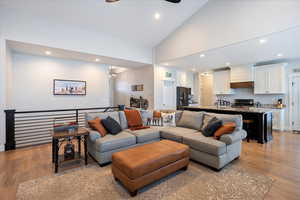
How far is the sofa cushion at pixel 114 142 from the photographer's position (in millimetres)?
2680

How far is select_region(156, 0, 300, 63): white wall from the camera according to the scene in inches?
123

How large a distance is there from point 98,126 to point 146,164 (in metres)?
1.58

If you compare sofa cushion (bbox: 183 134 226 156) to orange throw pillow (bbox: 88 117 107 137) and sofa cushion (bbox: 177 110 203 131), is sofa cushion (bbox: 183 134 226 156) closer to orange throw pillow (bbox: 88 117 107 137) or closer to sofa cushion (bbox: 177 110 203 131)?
sofa cushion (bbox: 177 110 203 131)

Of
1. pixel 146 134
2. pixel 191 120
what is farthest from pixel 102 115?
pixel 191 120

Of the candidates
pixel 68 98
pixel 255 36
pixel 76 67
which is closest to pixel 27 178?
pixel 68 98

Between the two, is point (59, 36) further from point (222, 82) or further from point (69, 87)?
point (222, 82)

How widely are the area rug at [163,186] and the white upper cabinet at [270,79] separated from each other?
4626 millimetres

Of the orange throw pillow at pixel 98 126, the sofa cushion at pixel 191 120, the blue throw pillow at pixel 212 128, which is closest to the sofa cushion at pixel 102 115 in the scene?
the orange throw pillow at pixel 98 126

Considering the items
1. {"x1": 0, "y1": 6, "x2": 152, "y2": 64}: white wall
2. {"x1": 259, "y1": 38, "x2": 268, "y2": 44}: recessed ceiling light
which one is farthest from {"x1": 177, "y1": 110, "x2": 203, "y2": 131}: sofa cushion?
{"x1": 0, "y1": 6, "x2": 152, "y2": 64}: white wall

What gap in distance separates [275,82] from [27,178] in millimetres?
7778

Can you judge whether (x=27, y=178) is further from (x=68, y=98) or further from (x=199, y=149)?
(x=68, y=98)

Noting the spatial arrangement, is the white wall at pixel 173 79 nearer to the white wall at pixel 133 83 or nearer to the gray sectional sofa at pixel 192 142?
the white wall at pixel 133 83

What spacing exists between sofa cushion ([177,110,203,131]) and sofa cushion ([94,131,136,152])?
1.45m

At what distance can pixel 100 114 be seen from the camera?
11.3 feet
